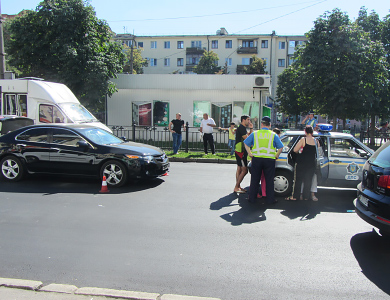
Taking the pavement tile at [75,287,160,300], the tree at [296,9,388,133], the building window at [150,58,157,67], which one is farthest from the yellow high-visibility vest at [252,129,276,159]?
the building window at [150,58,157,67]

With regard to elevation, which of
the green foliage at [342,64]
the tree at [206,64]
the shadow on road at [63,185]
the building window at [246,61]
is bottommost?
the shadow on road at [63,185]

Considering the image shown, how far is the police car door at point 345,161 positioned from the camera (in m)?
7.64

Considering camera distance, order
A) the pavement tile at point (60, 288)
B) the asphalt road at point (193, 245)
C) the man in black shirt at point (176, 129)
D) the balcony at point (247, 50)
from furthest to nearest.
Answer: the balcony at point (247, 50)
the man in black shirt at point (176, 129)
the asphalt road at point (193, 245)
the pavement tile at point (60, 288)

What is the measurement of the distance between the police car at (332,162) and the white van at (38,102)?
813cm

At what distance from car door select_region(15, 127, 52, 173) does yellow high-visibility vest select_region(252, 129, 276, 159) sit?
5.00 metres

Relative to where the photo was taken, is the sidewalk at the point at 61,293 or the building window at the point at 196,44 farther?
the building window at the point at 196,44

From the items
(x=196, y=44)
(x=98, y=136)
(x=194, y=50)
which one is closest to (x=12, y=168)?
Result: (x=98, y=136)

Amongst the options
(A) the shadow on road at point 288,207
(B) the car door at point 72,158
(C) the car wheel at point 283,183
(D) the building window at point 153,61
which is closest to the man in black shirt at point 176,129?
(B) the car door at point 72,158

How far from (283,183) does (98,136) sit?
478 centimetres

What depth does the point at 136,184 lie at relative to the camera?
8852 mm

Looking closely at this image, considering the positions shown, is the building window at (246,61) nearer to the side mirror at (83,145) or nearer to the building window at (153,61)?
the building window at (153,61)

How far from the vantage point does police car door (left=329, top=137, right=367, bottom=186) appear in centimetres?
764

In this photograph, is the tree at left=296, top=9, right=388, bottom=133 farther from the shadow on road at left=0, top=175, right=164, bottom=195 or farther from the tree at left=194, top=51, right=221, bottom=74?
the tree at left=194, top=51, right=221, bottom=74

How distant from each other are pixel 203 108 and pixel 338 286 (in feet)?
54.0
